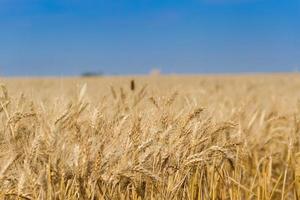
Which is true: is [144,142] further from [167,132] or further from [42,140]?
[42,140]

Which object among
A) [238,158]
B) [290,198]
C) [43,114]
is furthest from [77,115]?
[290,198]

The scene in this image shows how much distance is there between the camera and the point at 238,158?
7.82ft

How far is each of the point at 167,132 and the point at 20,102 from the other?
1.94 ft

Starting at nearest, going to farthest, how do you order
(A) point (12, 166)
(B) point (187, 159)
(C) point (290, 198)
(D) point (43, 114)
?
(A) point (12, 166)
(B) point (187, 159)
(D) point (43, 114)
(C) point (290, 198)

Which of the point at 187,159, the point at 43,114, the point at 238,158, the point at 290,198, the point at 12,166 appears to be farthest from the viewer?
the point at 290,198

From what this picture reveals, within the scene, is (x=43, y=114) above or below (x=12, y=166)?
above

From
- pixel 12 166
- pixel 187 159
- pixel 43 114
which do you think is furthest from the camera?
pixel 43 114

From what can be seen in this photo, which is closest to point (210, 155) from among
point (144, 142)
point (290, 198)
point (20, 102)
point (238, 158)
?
point (238, 158)

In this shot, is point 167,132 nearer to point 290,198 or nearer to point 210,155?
point 210,155

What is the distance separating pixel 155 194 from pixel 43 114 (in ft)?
1.67

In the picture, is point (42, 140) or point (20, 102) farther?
point (20, 102)

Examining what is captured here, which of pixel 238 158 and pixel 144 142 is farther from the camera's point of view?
pixel 238 158

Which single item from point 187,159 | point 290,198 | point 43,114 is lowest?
point 290,198

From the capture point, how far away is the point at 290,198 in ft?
9.88
